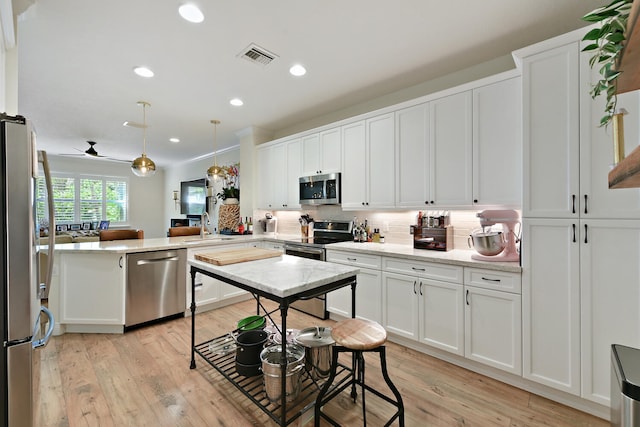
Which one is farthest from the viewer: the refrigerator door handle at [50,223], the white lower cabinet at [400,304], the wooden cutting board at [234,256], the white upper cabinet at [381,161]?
the white upper cabinet at [381,161]

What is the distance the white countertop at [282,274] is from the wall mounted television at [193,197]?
522 cm

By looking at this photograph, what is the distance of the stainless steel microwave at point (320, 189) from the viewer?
3.62 metres

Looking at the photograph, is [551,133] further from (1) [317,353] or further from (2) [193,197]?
(2) [193,197]

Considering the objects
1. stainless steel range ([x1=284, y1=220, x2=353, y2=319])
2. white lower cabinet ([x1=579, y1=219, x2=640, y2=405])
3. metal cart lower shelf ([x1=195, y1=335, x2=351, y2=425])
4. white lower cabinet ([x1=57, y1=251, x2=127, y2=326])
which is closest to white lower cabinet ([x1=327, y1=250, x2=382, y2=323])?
stainless steel range ([x1=284, y1=220, x2=353, y2=319])

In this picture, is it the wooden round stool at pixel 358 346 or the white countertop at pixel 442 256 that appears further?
the white countertop at pixel 442 256

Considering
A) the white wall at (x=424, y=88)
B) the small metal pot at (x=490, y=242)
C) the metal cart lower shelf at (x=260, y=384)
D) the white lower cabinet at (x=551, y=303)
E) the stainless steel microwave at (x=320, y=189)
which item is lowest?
the metal cart lower shelf at (x=260, y=384)

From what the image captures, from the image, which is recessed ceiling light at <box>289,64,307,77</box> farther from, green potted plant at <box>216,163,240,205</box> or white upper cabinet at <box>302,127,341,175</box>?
green potted plant at <box>216,163,240,205</box>

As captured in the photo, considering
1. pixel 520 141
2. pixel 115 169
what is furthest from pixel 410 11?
pixel 115 169

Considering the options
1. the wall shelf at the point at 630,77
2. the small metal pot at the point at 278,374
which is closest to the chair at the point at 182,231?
the small metal pot at the point at 278,374

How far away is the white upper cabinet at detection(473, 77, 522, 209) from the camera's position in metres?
2.27

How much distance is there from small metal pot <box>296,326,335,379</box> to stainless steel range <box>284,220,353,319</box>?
135 cm

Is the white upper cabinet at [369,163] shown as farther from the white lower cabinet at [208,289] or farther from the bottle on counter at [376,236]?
the white lower cabinet at [208,289]

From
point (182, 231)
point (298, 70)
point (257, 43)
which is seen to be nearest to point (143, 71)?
point (257, 43)

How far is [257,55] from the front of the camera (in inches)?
100
